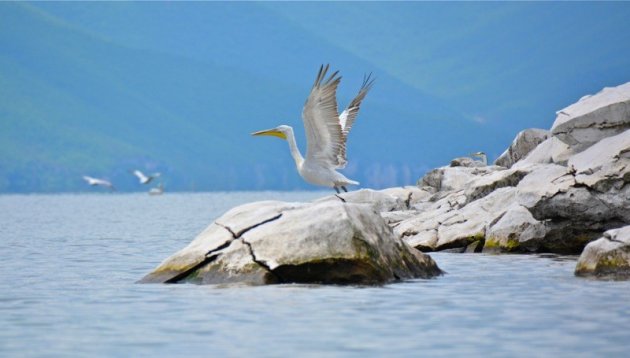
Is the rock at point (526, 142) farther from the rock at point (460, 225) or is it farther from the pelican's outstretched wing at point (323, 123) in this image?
the pelican's outstretched wing at point (323, 123)

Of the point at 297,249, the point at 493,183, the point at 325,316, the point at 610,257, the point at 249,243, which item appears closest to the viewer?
the point at 325,316

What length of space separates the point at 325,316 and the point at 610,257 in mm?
4542

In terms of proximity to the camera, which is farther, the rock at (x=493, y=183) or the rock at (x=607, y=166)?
the rock at (x=493, y=183)

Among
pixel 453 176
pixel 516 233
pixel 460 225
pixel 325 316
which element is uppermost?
pixel 453 176

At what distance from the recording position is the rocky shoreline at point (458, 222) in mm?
14242

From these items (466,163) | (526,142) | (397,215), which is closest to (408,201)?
(526,142)

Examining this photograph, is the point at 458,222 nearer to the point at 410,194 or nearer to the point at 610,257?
the point at 410,194

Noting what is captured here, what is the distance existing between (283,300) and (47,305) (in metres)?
2.58

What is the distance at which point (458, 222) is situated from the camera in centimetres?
2150

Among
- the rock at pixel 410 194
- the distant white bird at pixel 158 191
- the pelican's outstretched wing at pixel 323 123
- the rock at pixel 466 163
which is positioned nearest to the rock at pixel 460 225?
the pelican's outstretched wing at pixel 323 123

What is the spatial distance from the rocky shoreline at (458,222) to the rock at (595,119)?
0.07 ft

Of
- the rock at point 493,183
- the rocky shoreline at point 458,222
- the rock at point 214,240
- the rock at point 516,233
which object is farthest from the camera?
the rock at point 493,183

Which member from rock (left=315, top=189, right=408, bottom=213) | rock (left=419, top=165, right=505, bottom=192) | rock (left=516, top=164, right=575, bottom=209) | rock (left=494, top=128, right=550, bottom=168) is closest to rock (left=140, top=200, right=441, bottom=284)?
rock (left=516, top=164, right=575, bottom=209)

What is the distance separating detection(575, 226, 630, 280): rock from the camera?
14.6m
